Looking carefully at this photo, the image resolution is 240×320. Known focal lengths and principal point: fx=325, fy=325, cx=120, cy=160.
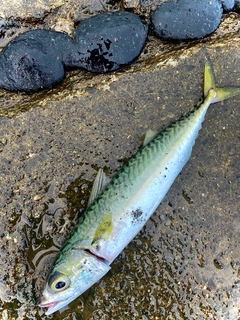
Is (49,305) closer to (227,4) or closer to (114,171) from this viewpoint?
(114,171)

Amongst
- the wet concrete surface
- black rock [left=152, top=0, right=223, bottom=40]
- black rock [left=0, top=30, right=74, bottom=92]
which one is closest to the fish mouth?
the wet concrete surface

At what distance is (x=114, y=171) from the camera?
117 inches

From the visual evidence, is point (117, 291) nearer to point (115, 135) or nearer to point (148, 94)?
point (115, 135)

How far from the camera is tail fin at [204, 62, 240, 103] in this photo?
3037mm

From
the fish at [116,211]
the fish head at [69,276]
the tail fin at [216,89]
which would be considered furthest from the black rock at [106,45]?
the fish head at [69,276]

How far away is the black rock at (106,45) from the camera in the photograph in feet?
10.3

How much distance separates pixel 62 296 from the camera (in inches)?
98.6

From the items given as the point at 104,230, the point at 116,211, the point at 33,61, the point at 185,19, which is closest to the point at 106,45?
the point at 33,61

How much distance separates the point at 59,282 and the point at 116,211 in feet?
2.27

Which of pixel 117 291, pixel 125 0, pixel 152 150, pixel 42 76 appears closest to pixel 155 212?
pixel 152 150

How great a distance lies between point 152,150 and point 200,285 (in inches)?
50.5

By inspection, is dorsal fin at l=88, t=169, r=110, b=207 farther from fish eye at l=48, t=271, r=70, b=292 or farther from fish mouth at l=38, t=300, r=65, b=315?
fish mouth at l=38, t=300, r=65, b=315

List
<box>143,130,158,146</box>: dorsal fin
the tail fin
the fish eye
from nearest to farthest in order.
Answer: the fish eye
<box>143,130,158,146</box>: dorsal fin
the tail fin

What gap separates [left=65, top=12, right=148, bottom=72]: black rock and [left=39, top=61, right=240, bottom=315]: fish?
2.85 feet
